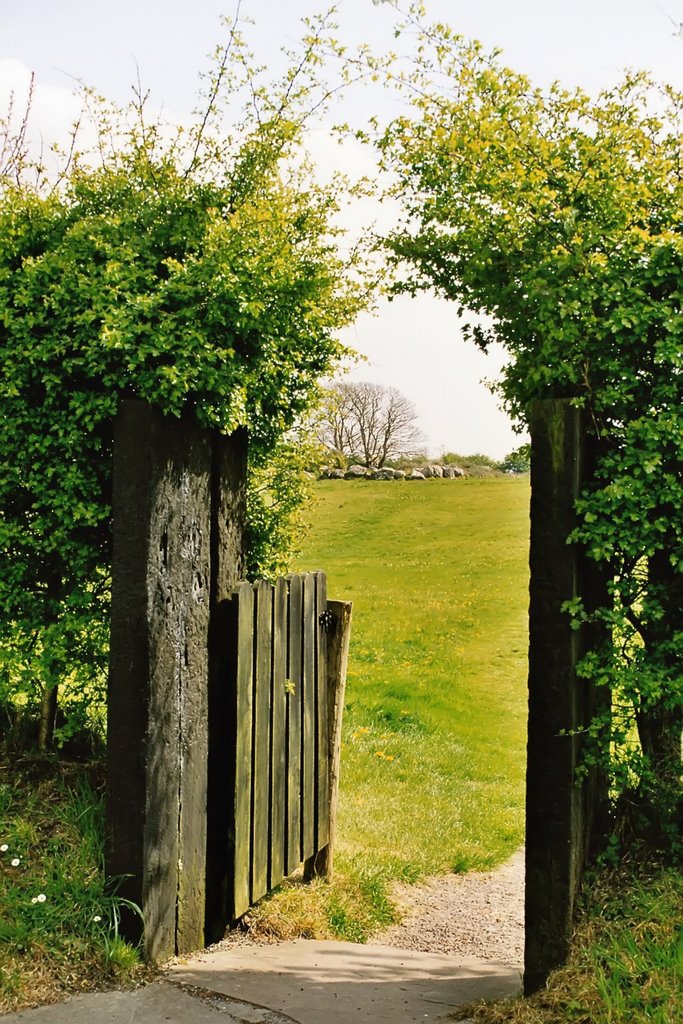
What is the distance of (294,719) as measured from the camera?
6.18m

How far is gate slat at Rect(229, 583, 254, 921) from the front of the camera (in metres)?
5.41

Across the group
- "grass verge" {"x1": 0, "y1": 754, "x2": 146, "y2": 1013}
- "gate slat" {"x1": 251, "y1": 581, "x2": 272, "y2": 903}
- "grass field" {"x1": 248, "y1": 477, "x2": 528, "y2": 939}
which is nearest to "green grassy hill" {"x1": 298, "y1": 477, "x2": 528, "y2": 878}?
"grass field" {"x1": 248, "y1": 477, "x2": 528, "y2": 939}

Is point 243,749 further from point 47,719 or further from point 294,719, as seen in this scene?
point 47,719

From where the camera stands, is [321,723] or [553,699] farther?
[321,723]

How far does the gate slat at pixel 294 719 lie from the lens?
6.08 metres

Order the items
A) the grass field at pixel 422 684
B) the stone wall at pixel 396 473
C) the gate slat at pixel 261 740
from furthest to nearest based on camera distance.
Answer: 1. the stone wall at pixel 396 473
2. the grass field at pixel 422 684
3. the gate slat at pixel 261 740

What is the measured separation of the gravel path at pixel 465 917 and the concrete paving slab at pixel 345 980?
0.43 meters

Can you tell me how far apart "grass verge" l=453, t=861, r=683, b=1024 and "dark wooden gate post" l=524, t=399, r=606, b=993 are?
5.8 inches

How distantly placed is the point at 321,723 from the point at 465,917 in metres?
1.73

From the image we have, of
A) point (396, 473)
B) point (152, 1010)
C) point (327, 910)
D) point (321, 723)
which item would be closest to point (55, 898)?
point (152, 1010)

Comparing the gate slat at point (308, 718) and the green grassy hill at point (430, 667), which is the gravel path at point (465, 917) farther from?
the gate slat at point (308, 718)

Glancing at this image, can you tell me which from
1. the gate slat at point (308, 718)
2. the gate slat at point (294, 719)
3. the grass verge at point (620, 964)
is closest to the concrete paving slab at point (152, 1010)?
the grass verge at point (620, 964)

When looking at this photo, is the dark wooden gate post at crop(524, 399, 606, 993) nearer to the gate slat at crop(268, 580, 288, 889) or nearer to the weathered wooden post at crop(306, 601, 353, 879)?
the gate slat at crop(268, 580, 288, 889)

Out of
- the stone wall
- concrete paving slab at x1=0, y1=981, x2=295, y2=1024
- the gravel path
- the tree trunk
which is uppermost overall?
the stone wall
